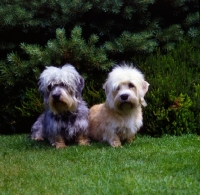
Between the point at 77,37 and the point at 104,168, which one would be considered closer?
the point at 104,168

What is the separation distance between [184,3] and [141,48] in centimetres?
172

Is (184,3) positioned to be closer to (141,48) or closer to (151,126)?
(141,48)

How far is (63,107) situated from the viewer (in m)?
7.50

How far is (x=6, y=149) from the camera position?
763 centimetres

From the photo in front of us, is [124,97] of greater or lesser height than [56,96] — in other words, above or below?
above

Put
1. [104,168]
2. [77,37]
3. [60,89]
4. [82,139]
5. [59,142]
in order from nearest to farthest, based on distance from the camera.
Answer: [104,168], [60,89], [59,142], [82,139], [77,37]

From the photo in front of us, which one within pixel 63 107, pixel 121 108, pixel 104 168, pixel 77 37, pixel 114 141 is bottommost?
pixel 104 168

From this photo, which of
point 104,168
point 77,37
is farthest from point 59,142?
point 77,37

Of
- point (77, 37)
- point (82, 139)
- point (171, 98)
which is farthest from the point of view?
point (77, 37)

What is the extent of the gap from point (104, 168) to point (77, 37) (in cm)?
333

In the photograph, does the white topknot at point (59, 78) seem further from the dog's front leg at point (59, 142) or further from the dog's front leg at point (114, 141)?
the dog's front leg at point (114, 141)

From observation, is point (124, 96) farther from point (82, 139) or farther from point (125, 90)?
point (82, 139)

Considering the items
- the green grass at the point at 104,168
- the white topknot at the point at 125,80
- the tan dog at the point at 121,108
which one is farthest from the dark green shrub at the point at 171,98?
Answer: the white topknot at the point at 125,80

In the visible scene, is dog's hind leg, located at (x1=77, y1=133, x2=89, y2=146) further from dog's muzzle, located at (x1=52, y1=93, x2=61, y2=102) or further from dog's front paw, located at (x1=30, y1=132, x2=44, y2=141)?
dog's front paw, located at (x1=30, y1=132, x2=44, y2=141)
